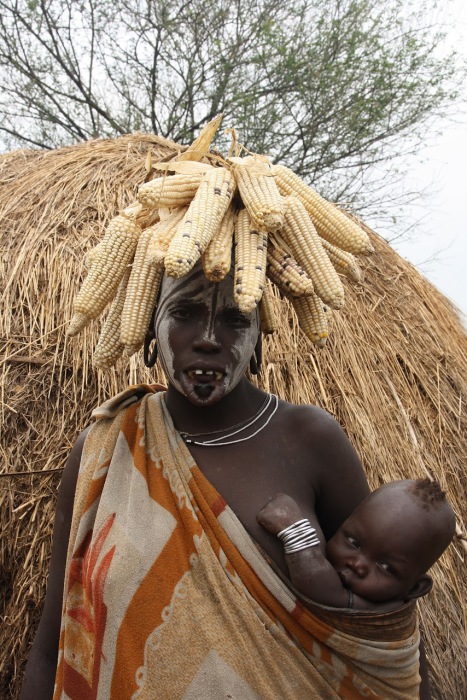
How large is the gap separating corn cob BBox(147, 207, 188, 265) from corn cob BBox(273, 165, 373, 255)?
31 centimetres

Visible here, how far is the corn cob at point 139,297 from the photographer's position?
6.52ft

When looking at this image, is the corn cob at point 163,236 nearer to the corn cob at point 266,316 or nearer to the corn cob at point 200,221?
the corn cob at point 200,221

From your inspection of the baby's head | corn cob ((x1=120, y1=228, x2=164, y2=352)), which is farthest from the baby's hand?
corn cob ((x1=120, y1=228, x2=164, y2=352))

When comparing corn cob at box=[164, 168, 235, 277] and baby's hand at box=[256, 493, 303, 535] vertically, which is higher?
corn cob at box=[164, 168, 235, 277]

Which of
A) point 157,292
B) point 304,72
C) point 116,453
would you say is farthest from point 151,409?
point 304,72

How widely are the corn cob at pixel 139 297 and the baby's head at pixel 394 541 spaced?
76cm

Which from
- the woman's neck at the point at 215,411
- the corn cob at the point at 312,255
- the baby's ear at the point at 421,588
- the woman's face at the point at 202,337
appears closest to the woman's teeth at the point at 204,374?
the woman's face at the point at 202,337

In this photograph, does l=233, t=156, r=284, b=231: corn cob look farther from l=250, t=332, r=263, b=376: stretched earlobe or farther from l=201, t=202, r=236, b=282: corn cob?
l=250, t=332, r=263, b=376: stretched earlobe

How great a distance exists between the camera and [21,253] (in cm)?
395

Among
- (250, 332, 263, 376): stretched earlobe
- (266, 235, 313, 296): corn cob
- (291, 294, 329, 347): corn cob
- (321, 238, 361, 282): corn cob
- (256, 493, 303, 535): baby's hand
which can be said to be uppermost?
(321, 238, 361, 282): corn cob

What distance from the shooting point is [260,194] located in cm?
191

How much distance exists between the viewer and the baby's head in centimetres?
186

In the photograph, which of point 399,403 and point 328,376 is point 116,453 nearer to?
point 328,376

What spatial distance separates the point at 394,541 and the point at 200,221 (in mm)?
936
